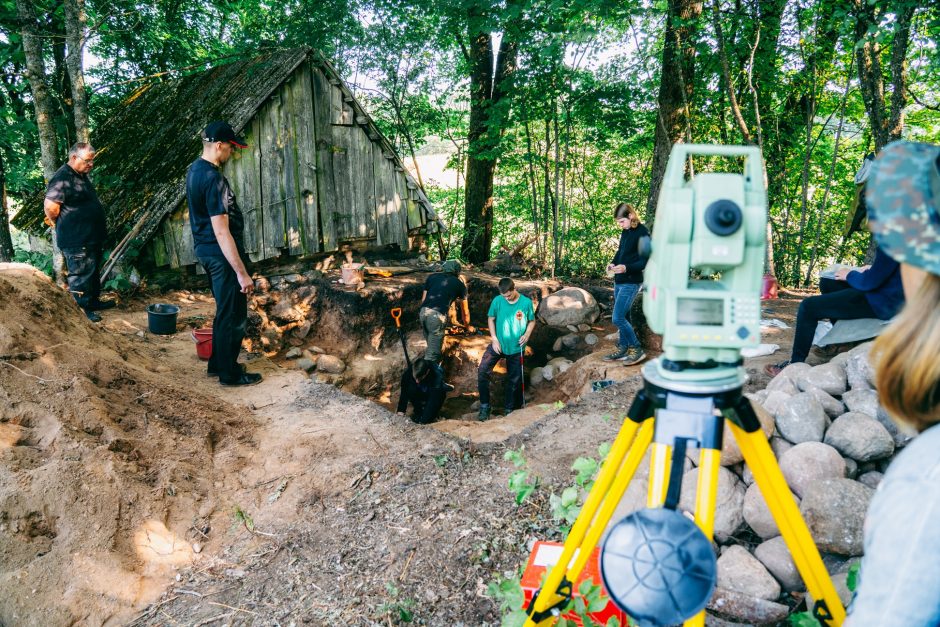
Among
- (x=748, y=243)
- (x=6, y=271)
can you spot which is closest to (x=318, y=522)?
(x=748, y=243)

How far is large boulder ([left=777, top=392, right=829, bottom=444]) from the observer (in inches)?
111

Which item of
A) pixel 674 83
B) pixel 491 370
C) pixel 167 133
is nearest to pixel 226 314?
pixel 491 370

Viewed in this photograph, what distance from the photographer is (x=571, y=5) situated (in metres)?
6.61

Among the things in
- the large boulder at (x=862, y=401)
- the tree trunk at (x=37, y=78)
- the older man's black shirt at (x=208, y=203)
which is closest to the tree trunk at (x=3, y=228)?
the tree trunk at (x=37, y=78)

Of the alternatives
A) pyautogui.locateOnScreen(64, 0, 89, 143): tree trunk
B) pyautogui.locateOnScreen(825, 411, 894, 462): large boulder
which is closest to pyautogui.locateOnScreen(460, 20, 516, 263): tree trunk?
pyautogui.locateOnScreen(64, 0, 89, 143): tree trunk

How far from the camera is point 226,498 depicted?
336 centimetres

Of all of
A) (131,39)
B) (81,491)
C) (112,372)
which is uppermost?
(131,39)

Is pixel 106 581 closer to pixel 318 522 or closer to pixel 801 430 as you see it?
pixel 318 522

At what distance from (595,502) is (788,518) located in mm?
500

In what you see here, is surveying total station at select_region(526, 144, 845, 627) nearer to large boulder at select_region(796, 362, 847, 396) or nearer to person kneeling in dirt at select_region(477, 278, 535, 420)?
large boulder at select_region(796, 362, 847, 396)

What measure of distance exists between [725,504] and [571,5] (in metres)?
6.26

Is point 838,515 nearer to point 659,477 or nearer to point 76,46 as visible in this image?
point 659,477

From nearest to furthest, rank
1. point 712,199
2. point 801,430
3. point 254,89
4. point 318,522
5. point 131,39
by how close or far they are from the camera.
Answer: point 712,199 < point 801,430 < point 318,522 < point 254,89 < point 131,39

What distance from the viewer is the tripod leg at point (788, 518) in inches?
53.9
